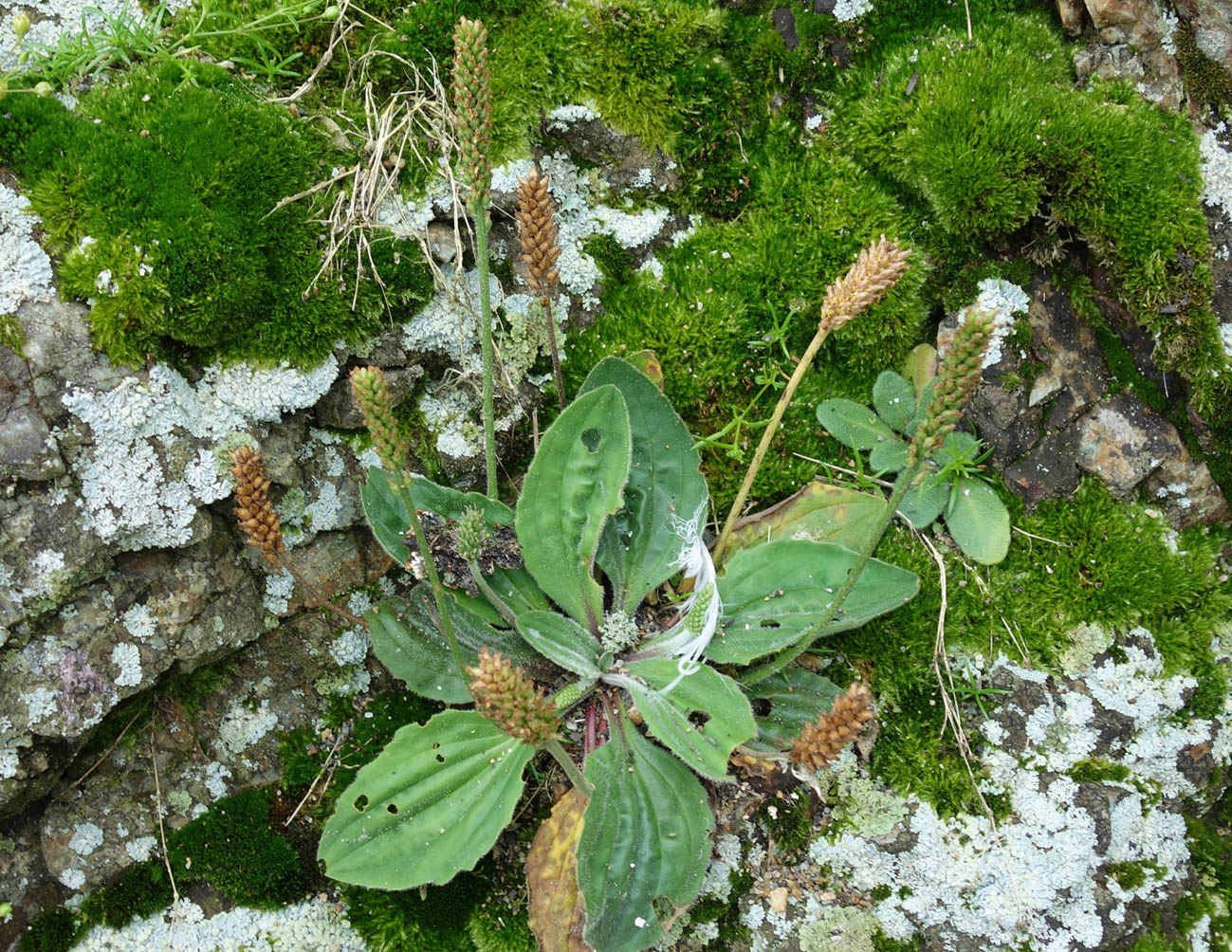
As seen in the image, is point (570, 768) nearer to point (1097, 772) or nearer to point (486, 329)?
point (486, 329)

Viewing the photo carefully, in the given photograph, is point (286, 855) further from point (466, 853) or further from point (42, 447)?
point (42, 447)

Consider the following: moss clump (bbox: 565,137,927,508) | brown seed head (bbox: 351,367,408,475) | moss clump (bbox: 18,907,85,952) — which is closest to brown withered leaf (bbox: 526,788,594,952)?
moss clump (bbox: 565,137,927,508)

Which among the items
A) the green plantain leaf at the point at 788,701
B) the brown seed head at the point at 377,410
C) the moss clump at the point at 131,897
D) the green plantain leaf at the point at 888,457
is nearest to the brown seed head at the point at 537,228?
the brown seed head at the point at 377,410

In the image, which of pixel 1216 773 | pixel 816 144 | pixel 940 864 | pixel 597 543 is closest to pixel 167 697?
pixel 597 543

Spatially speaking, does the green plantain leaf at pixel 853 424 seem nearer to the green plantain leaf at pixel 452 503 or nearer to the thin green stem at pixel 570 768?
the green plantain leaf at pixel 452 503

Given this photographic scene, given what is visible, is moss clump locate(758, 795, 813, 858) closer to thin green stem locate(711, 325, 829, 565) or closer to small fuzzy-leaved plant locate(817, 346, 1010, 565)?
thin green stem locate(711, 325, 829, 565)

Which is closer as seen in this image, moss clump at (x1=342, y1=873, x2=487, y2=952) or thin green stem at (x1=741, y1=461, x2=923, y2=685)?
thin green stem at (x1=741, y1=461, x2=923, y2=685)

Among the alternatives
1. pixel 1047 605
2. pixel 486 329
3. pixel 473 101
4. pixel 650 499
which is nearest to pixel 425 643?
pixel 650 499
